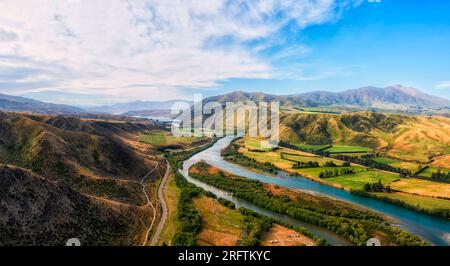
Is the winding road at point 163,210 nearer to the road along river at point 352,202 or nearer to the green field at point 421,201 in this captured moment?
the road along river at point 352,202

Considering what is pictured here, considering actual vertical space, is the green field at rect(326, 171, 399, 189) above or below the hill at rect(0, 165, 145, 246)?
below

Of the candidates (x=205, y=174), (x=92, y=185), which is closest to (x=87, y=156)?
(x=92, y=185)

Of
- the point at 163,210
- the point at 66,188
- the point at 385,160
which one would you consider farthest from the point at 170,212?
the point at 385,160

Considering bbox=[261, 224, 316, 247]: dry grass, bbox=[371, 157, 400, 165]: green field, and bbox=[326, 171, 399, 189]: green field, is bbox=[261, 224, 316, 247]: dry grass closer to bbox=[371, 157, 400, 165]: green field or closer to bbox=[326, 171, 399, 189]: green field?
bbox=[326, 171, 399, 189]: green field

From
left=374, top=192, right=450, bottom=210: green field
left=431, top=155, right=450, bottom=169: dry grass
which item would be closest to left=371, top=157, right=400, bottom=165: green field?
left=431, top=155, right=450, bottom=169: dry grass

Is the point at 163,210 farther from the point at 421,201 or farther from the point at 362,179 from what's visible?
the point at 362,179

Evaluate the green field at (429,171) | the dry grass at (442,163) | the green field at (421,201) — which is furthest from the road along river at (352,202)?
the dry grass at (442,163)
